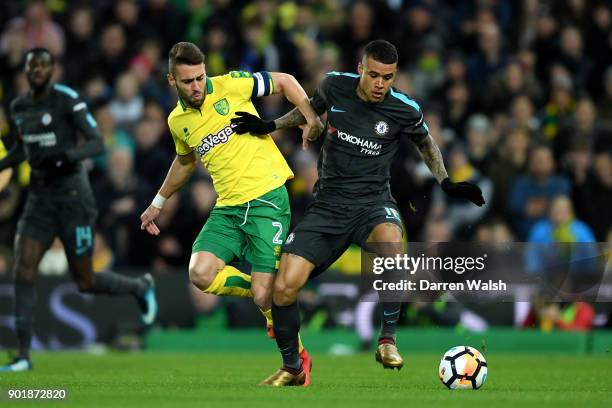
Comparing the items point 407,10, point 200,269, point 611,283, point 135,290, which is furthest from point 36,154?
point 407,10

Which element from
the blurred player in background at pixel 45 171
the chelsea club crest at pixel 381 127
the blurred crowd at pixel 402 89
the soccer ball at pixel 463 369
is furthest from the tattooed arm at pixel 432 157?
the blurred crowd at pixel 402 89

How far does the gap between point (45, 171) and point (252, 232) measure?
8.95ft

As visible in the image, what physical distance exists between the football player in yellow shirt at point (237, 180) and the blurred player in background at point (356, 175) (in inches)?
6.4

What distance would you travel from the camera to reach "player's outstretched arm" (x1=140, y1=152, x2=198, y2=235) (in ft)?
33.6

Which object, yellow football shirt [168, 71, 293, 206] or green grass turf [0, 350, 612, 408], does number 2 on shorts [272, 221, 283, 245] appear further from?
green grass turf [0, 350, 612, 408]

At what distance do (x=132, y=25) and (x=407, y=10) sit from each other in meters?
3.81

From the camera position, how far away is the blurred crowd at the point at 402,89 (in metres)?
15.8

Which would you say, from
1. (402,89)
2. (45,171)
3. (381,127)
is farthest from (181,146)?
(402,89)

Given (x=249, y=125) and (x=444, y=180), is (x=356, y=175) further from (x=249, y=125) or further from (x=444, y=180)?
(x=249, y=125)

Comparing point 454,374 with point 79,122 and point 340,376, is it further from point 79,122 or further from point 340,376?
point 79,122

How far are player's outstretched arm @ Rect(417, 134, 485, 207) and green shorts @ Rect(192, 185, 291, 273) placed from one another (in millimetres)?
1130

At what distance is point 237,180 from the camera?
9.85 m

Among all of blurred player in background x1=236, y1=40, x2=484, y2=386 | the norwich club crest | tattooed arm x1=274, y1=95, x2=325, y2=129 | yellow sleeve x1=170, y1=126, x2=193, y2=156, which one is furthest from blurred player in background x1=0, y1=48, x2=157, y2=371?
blurred player in background x1=236, y1=40, x2=484, y2=386

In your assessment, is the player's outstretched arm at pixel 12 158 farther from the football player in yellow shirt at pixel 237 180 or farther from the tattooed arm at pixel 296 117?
the tattooed arm at pixel 296 117
